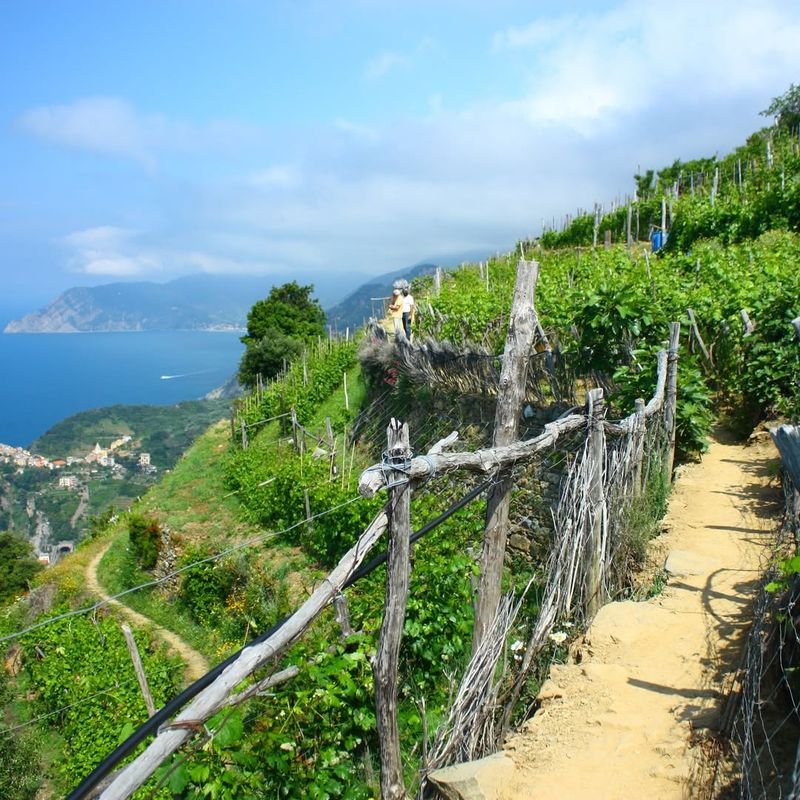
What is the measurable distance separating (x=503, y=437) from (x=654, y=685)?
5.09ft

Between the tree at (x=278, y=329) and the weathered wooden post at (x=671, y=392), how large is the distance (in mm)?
18688

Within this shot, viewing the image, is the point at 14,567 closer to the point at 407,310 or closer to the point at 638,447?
the point at 407,310

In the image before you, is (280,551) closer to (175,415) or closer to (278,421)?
(278,421)

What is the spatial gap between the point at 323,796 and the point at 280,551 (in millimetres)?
9204

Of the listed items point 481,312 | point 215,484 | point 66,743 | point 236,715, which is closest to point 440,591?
point 236,715

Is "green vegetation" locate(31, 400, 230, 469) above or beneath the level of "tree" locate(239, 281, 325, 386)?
beneath

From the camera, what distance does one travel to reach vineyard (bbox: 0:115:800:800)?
9.32 feet

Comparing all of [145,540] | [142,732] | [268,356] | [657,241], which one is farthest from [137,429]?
[142,732]

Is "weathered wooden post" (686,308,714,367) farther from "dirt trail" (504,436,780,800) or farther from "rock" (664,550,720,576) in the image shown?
"rock" (664,550,720,576)

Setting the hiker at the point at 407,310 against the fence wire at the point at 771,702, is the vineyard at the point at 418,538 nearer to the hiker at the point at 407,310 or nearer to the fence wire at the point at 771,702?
the fence wire at the point at 771,702

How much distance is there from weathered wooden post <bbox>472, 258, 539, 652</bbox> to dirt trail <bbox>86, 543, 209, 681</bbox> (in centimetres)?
845

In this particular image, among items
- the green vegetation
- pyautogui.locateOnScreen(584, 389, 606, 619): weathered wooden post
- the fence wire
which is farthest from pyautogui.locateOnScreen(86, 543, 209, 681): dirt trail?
the green vegetation

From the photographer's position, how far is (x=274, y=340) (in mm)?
25438

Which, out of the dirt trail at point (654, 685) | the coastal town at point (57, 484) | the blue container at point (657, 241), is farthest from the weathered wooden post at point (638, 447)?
the coastal town at point (57, 484)
